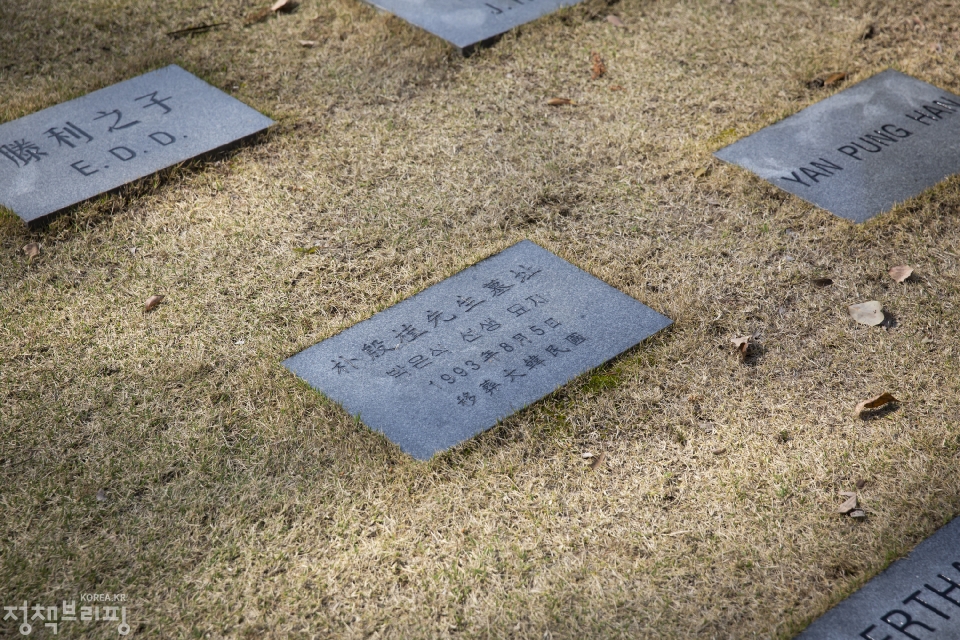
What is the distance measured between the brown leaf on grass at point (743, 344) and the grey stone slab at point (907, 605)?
2.46 ft

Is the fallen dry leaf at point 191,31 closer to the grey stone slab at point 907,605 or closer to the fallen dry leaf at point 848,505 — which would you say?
the fallen dry leaf at point 848,505

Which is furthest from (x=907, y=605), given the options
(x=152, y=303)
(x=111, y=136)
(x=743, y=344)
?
(x=111, y=136)

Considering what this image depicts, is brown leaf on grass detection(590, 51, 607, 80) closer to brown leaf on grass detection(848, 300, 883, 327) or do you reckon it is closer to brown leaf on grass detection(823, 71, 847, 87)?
brown leaf on grass detection(823, 71, 847, 87)

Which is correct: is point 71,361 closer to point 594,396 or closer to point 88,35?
point 594,396

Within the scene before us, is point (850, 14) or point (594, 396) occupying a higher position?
point (850, 14)

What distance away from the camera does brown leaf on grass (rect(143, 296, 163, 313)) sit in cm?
288

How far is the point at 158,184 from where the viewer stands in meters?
3.36

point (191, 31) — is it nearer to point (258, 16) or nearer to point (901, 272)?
point (258, 16)

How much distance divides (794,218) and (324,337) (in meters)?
1.72

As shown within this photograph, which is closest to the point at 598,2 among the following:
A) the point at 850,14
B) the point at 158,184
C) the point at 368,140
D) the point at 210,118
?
the point at 850,14

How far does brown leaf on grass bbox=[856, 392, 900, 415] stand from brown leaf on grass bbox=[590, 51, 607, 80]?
207cm

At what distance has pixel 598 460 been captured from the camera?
2.39m

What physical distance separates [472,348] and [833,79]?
2292 mm

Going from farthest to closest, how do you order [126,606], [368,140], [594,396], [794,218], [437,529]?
1. [368,140]
2. [794,218]
3. [594,396]
4. [437,529]
5. [126,606]
